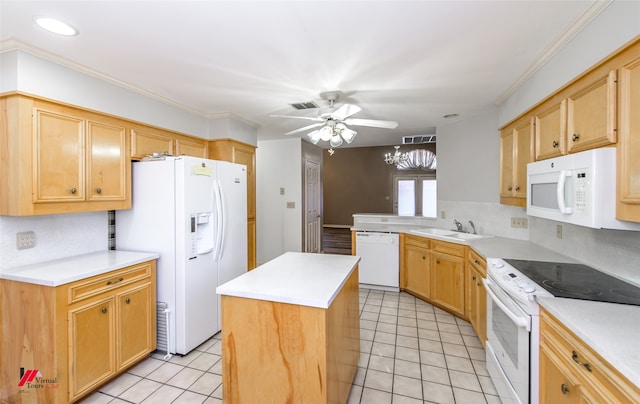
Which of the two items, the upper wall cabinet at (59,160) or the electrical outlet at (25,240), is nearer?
the upper wall cabinet at (59,160)

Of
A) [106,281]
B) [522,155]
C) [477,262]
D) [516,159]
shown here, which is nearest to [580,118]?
[522,155]

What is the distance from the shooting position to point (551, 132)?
201 cm

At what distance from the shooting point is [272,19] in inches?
64.1

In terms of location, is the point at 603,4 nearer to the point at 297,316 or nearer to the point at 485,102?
the point at 485,102

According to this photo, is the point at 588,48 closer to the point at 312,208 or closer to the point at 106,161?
the point at 106,161

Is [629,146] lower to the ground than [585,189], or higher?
higher

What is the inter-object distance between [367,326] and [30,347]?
107 inches

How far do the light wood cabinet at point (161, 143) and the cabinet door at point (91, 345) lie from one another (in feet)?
4.62

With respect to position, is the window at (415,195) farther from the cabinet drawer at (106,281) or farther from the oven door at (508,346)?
the cabinet drawer at (106,281)

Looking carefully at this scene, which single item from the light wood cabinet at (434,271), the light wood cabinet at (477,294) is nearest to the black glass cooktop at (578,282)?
the light wood cabinet at (477,294)

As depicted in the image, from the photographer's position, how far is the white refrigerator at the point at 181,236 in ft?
8.00

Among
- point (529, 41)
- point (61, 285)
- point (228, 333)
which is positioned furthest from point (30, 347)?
point (529, 41)

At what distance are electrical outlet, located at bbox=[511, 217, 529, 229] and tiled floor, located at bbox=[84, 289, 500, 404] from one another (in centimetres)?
119

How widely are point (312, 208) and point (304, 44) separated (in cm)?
398
